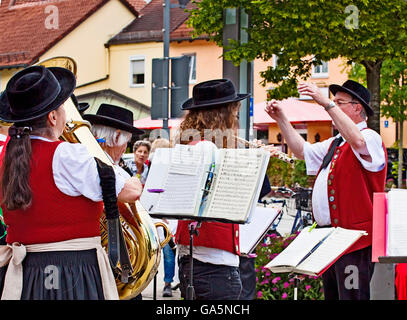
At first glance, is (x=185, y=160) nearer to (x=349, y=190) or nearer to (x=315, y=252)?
(x=315, y=252)

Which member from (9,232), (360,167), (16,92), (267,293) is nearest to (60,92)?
(16,92)

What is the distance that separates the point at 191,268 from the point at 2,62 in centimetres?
2718

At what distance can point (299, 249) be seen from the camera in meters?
3.64

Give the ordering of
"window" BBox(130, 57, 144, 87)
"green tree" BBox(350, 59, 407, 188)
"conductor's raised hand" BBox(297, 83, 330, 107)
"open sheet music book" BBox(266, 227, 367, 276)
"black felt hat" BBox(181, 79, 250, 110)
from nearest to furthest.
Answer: "open sheet music book" BBox(266, 227, 367, 276), "black felt hat" BBox(181, 79, 250, 110), "conductor's raised hand" BBox(297, 83, 330, 107), "green tree" BBox(350, 59, 407, 188), "window" BBox(130, 57, 144, 87)

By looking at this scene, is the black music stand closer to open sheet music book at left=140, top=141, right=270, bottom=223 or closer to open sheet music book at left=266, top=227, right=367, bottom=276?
open sheet music book at left=140, top=141, right=270, bottom=223

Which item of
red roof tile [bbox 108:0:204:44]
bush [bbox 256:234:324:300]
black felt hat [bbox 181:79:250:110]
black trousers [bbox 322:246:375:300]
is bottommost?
bush [bbox 256:234:324:300]

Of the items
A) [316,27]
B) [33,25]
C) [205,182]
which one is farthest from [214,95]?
[33,25]

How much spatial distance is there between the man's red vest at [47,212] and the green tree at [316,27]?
4.04 meters

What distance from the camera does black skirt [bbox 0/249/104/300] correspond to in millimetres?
3070

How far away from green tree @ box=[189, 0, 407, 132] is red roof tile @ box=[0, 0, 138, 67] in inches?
808

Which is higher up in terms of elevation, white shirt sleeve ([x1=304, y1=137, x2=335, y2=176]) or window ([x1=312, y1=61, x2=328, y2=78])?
window ([x1=312, y1=61, x2=328, y2=78])

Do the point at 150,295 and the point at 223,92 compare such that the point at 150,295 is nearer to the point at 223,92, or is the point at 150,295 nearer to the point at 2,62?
the point at 223,92

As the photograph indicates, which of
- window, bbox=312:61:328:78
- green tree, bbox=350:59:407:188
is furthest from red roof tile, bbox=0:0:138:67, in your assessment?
green tree, bbox=350:59:407:188

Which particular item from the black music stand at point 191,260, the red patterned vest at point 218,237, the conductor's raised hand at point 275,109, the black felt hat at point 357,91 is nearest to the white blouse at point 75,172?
the black music stand at point 191,260
